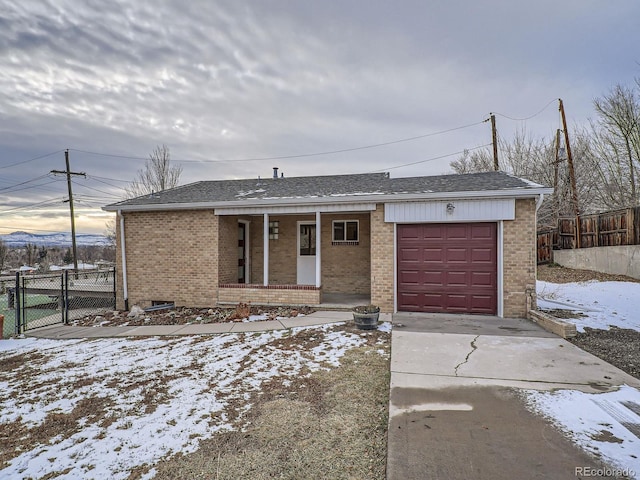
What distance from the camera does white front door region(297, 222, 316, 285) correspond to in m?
10.9

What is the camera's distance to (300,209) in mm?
8859

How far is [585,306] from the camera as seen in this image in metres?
8.77

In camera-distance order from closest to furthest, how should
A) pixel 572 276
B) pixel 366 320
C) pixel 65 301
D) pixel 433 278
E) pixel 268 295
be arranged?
pixel 366 320
pixel 433 278
pixel 65 301
pixel 268 295
pixel 572 276

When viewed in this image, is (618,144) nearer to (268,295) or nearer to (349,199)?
(349,199)

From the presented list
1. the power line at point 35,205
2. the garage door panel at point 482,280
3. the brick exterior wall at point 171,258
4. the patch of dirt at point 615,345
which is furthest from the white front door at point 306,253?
the power line at point 35,205

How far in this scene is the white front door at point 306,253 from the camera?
10898mm

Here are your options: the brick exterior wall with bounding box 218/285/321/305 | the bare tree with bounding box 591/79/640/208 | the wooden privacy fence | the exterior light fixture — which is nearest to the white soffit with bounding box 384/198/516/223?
the exterior light fixture

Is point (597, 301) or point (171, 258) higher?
point (171, 258)

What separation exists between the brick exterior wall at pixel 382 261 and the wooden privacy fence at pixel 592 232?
35.6 ft

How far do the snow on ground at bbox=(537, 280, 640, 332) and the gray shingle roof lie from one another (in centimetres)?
349

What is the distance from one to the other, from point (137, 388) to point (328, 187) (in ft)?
24.3

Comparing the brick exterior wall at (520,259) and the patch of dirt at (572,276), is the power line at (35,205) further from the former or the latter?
the patch of dirt at (572,276)

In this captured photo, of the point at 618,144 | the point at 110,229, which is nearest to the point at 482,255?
the point at 618,144

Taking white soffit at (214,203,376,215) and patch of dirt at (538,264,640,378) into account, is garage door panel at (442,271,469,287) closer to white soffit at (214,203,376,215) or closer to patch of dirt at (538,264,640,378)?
patch of dirt at (538,264,640,378)
